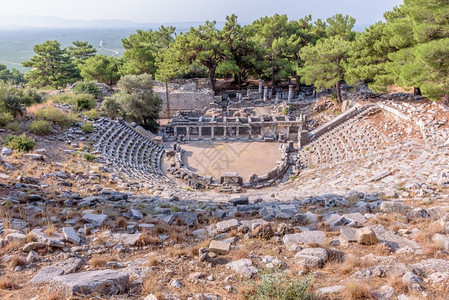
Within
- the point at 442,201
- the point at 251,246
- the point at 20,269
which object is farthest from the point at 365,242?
the point at 20,269

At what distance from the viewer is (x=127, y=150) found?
1909 cm

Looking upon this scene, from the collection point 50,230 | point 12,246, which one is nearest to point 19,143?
point 50,230

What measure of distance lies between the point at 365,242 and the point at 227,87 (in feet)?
115

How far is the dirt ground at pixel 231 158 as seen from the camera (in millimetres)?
19344

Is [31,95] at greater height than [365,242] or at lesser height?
greater

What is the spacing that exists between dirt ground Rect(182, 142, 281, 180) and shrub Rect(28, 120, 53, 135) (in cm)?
847

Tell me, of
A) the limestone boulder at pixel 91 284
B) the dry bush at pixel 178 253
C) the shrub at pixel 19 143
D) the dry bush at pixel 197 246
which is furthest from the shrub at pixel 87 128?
the limestone boulder at pixel 91 284

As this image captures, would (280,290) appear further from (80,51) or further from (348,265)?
(80,51)

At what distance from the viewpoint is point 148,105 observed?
23.8m

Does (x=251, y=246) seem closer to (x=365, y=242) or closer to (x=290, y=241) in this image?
(x=290, y=241)

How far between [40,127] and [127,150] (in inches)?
206

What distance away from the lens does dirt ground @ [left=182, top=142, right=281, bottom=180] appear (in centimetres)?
1934

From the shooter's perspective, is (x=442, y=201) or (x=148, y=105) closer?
(x=442, y=201)

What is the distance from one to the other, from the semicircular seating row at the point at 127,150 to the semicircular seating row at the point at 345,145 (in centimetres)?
1008
